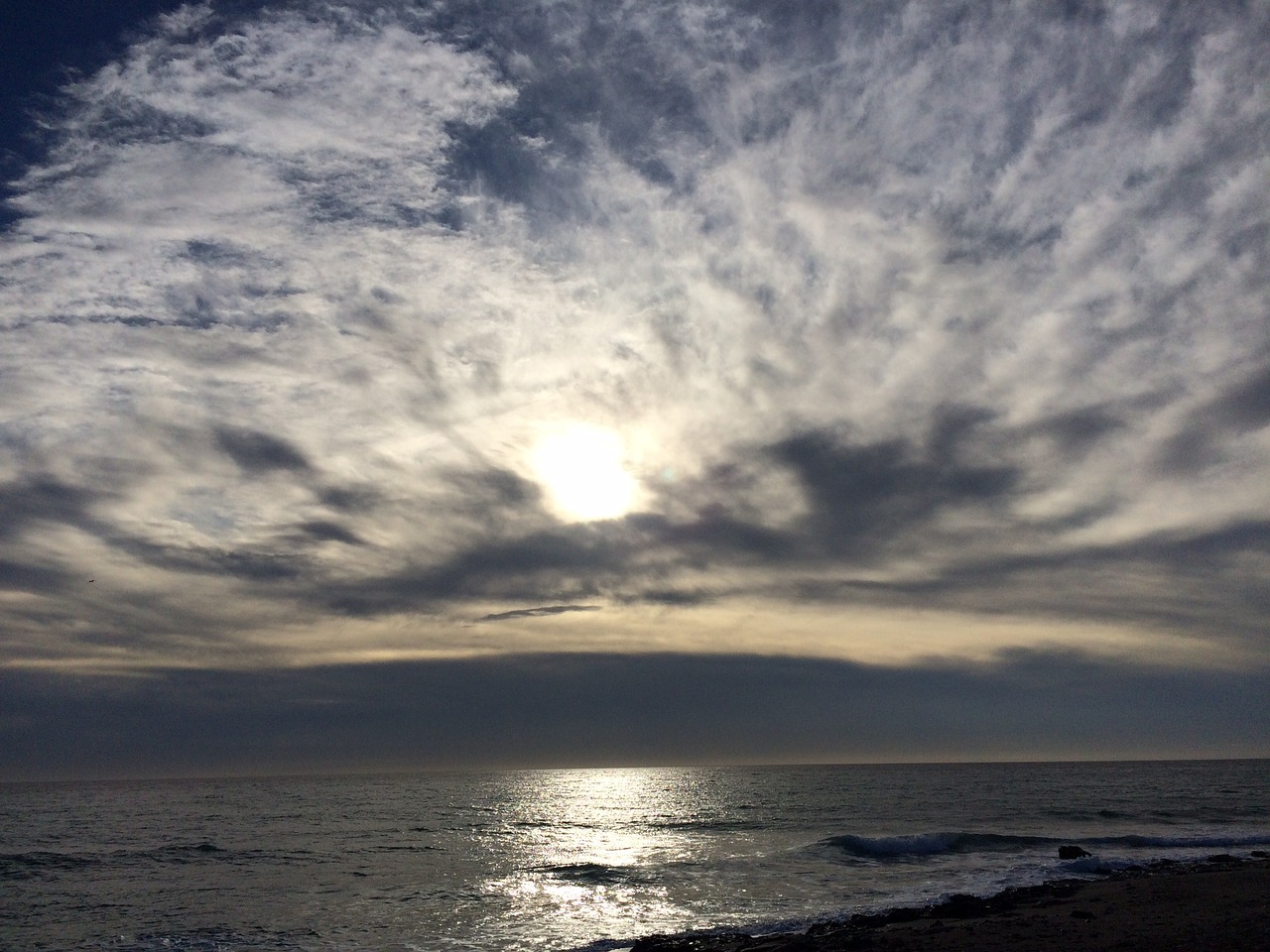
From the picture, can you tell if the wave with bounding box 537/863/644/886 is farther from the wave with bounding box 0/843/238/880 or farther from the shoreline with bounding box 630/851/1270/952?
the wave with bounding box 0/843/238/880

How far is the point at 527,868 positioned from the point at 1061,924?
29163 mm

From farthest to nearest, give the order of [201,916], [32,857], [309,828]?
1. [309,828]
2. [32,857]
3. [201,916]

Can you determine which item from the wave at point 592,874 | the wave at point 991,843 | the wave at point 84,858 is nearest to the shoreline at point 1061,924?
the wave at point 592,874

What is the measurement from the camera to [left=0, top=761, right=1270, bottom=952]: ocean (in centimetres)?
2711

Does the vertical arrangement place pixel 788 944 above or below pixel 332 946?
above

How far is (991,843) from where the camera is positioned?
4856 cm

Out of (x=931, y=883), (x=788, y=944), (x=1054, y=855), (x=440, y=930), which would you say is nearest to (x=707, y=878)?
(x=931, y=883)

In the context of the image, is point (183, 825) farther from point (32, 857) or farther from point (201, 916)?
point (201, 916)

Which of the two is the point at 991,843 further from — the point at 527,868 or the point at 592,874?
the point at 527,868

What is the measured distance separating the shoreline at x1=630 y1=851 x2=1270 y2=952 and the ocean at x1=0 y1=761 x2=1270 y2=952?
2.50 metres

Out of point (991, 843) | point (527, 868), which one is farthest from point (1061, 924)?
point (991, 843)

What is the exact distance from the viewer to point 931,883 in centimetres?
3272

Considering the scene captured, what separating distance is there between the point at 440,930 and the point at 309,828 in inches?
1886

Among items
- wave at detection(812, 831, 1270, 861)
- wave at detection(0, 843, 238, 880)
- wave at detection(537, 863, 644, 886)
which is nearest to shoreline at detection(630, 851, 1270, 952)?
wave at detection(537, 863, 644, 886)
